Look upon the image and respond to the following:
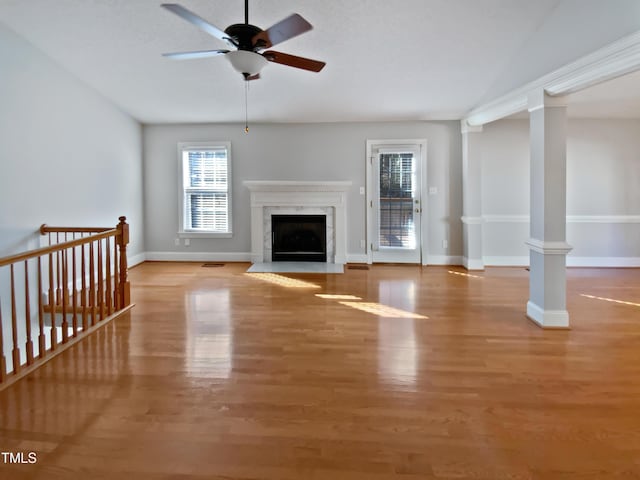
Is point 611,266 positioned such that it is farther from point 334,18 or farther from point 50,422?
point 50,422

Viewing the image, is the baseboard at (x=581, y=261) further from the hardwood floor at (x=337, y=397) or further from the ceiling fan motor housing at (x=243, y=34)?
the ceiling fan motor housing at (x=243, y=34)

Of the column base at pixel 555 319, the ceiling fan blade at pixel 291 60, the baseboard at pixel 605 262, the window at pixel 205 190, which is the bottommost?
the column base at pixel 555 319

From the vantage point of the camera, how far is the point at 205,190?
686cm

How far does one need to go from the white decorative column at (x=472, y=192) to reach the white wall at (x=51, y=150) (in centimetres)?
551

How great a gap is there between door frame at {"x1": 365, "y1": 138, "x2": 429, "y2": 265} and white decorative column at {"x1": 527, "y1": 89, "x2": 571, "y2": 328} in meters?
2.86

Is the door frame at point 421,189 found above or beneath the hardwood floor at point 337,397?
above

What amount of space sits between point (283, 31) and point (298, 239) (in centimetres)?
463

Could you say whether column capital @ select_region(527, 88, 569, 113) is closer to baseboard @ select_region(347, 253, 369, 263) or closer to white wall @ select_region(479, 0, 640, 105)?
white wall @ select_region(479, 0, 640, 105)

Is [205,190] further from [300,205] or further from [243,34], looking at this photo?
[243,34]

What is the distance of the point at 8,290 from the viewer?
371 centimetres

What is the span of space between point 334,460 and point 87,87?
17.9 ft

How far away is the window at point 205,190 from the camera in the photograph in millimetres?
6828

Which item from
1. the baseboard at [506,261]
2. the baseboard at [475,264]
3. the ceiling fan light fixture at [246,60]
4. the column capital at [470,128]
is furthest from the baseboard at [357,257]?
the ceiling fan light fixture at [246,60]

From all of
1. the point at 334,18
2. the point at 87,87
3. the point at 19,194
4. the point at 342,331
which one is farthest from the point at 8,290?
the point at 334,18
